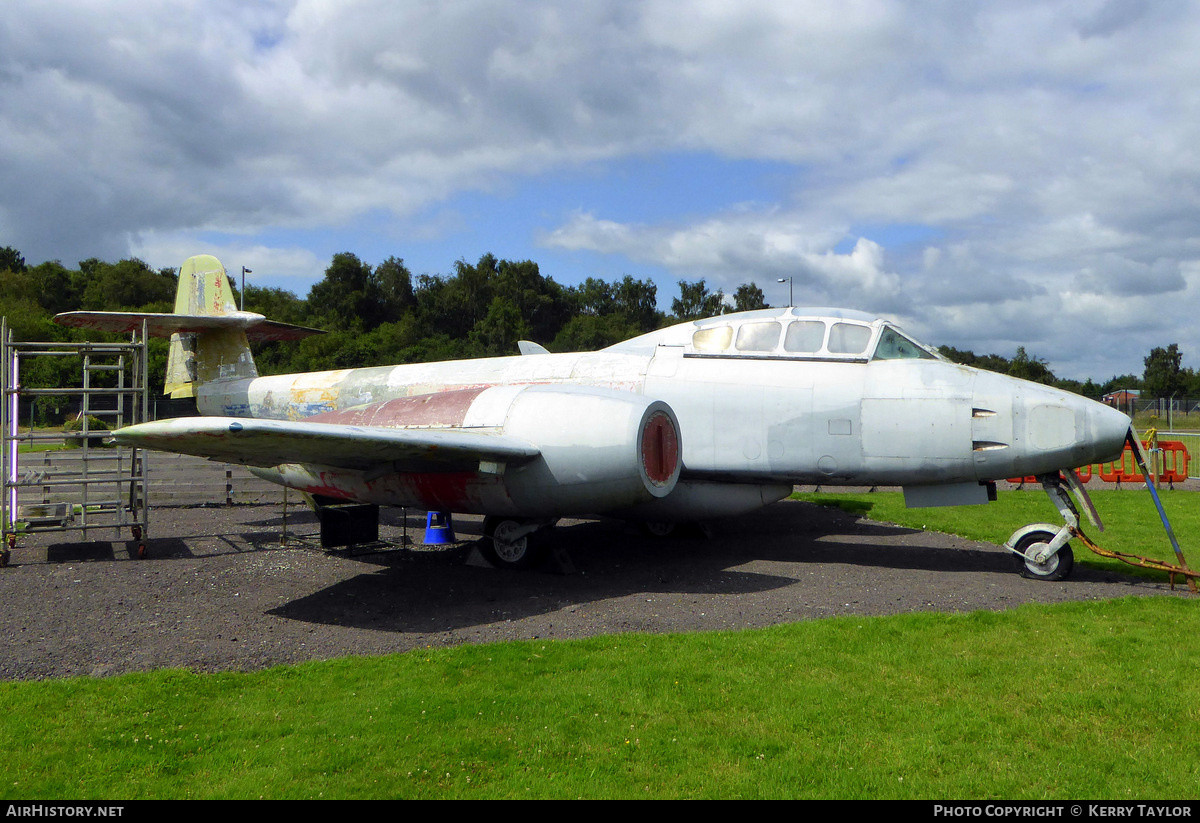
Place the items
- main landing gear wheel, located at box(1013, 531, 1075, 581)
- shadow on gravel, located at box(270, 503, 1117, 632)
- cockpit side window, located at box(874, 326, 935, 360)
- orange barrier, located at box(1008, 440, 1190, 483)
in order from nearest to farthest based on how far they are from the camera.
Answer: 1. shadow on gravel, located at box(270, 503, 1117, 632)
2. main landing gear wheel, located at box(1013, 531, 1075, 581)
3. cockpit side window, located at box(874, 326, 935, 360)
4. orange barrier, located at box(1008, 440, 1190, 483)

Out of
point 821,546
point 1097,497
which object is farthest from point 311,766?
point 1097,497

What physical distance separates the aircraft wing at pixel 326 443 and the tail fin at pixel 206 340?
6186 mm

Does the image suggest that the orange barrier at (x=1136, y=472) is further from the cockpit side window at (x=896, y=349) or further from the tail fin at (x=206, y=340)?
the tail fin at (x=206, y=340)

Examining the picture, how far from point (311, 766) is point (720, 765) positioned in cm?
210

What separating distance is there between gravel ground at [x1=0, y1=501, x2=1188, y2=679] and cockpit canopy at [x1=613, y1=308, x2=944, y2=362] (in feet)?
8.25

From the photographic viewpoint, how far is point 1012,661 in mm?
5551

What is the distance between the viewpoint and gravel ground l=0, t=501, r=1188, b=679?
629 cm

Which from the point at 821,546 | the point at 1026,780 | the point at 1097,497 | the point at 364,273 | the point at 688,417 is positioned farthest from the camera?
the point at 364,273

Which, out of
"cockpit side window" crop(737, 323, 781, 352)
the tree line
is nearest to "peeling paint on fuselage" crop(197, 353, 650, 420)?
"cockpit side window" crop(737, 323, 781, 352)

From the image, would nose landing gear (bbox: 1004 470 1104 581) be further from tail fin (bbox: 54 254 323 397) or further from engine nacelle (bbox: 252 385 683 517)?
tail fin (bbox: 54 254 323 397)

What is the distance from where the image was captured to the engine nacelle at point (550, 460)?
763cm

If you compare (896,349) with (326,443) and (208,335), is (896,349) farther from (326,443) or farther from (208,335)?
(208,335)

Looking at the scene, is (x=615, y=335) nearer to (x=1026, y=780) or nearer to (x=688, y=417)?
(x=688, y=417)

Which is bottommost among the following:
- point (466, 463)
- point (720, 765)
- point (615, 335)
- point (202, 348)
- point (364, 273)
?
point (720, 765)
